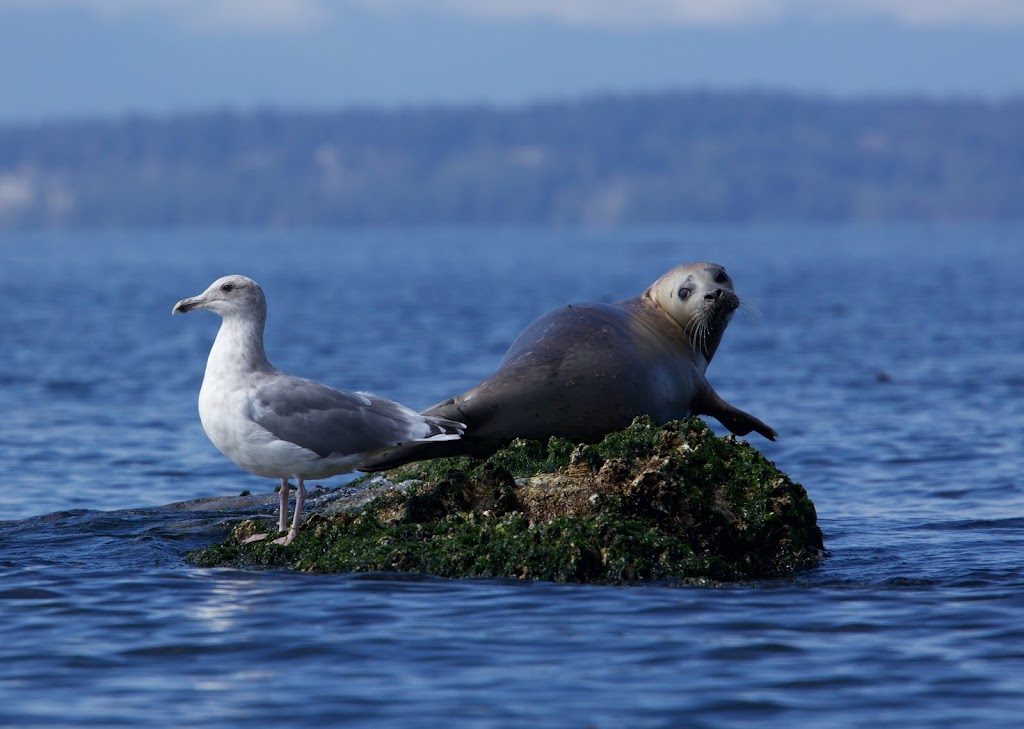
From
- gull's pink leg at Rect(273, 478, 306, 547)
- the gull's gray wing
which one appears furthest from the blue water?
the gull's gray wing

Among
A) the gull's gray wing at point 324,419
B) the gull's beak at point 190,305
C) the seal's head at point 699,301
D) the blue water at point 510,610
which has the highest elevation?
the seal's head at point 699,301

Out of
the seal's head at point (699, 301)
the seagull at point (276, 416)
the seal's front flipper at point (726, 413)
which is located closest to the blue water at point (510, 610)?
the seagull at point (276, 416)

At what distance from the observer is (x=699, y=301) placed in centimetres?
1147

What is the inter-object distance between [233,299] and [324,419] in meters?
1.00

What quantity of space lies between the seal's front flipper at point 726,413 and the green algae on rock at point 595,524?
1418mm

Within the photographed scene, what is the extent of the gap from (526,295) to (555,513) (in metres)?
48.3

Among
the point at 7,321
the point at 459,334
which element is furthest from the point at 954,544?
the point at 7,321

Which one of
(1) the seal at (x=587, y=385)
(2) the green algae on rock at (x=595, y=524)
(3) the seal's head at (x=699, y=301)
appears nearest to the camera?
(2) the green algae on rock at (x=595, y=524)

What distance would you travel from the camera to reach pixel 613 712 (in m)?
6.41

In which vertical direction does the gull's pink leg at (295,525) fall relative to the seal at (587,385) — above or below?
below

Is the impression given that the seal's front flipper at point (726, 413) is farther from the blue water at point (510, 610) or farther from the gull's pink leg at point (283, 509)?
the gull's pink leg at point (283, 509)

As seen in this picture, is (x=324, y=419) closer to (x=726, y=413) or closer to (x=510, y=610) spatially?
(x=510, y=610)

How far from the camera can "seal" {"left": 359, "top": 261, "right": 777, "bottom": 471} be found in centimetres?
1012

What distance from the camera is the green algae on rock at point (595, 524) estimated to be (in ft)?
28.1
